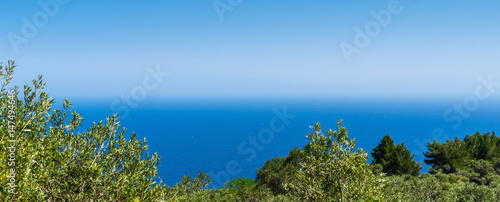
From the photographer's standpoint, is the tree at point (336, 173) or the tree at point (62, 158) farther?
the tree at point (336, 173)

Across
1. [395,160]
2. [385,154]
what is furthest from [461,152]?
[385,154]

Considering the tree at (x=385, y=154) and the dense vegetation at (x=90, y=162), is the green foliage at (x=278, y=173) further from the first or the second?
the dense vegetation at (x=90, y=162)

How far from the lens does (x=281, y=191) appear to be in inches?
1832

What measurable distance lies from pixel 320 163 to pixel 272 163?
38.1 metres

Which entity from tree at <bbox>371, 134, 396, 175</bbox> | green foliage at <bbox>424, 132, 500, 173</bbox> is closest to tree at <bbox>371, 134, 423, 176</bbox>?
tree at <bbox>371, 134, 396, 175</bbox>

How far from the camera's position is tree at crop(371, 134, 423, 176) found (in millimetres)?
59312

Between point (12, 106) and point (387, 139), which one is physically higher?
point (387, 139)

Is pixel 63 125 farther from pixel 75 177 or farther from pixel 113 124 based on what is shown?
pixel 75 177

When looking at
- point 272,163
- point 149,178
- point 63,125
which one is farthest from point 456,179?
point 63,125

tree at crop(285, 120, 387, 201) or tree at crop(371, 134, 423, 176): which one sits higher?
tree at crop(371, 134, 423, 176)

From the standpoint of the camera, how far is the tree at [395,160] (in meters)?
59.3

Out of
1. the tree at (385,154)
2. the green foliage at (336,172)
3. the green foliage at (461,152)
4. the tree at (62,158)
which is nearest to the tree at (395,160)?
the tree at (385,154)

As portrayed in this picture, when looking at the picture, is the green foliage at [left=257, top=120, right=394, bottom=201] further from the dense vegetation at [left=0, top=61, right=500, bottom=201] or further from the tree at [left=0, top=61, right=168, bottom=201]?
the tree at [left=0, top=61, right=168, bottom=201]

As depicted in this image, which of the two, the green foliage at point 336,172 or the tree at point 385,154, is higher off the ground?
the tree at point 385,154
